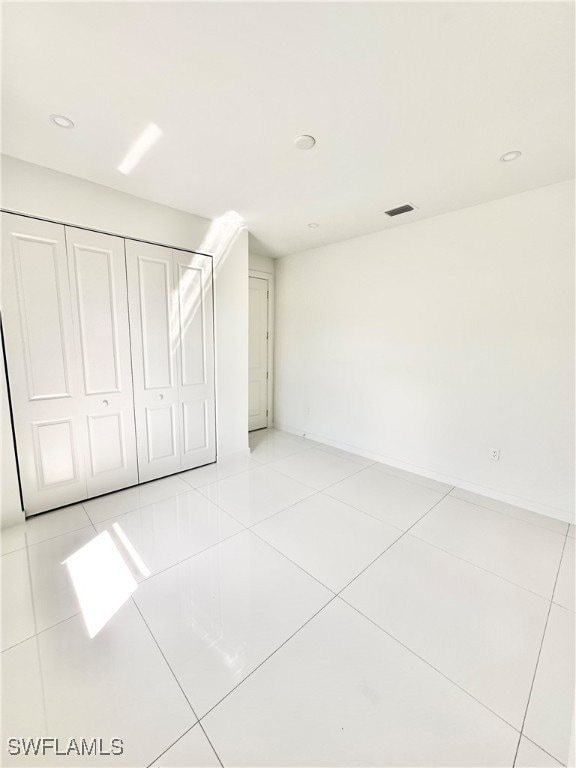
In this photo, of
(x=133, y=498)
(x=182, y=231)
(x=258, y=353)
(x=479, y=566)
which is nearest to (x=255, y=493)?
(x=133, y=498)

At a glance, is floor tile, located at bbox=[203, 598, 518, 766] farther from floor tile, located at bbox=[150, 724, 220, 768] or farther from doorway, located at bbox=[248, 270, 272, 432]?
doorway, located at bbox=[248, 270, 272, 432]

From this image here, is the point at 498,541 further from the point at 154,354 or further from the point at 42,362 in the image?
the point at 42,362

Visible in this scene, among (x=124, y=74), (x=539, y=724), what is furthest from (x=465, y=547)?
(x=124, y=74)

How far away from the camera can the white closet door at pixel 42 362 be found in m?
2.21

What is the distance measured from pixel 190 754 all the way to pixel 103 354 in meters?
2.54

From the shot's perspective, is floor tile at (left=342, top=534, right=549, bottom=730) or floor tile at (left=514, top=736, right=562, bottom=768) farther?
floor tile at (left=342, top=534, right=549, bottom=730)

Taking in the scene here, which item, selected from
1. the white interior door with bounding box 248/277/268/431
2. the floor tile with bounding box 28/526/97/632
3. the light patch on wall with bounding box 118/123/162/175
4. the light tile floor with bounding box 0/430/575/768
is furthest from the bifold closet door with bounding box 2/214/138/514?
the white interior door with bounding box 248/277/268/431

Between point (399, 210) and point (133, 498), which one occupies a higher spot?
point (399, 210)

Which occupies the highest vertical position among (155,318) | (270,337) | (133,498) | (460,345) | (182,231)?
(182,231)

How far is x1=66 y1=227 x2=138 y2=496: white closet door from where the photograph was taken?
8.16 feet

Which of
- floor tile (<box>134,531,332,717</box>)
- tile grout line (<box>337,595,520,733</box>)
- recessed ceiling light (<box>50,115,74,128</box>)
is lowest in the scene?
tile grout line (<box>337,595,520,733</box>)

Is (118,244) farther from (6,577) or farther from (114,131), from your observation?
(6,577)

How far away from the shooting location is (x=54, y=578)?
1.84 meters

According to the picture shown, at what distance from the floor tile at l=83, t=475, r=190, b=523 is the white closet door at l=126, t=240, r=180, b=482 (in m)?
0.12
